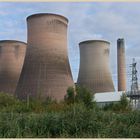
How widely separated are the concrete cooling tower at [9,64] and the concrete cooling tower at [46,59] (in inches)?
136

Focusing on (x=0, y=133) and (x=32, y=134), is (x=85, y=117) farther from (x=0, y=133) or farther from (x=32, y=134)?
(x=0, y=133)

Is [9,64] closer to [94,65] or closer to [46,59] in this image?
[46,59]

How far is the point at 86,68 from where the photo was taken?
2214 cm

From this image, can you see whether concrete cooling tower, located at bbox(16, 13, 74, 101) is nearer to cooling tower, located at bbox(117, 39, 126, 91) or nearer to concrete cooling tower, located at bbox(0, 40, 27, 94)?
concrete cooling tower, located at bbox(0, 40, 27, 94)

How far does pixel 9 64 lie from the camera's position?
74.7ft

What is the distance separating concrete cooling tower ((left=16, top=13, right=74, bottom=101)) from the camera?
18.6 metres

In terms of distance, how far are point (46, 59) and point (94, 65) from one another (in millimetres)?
4193

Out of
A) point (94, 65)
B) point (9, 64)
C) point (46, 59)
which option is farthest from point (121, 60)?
point (46, 59)

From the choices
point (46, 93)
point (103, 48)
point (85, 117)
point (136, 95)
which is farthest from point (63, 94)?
point (85, 117)

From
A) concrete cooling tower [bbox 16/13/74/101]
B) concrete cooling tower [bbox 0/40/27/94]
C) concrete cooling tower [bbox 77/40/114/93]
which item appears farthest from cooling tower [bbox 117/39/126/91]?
concrete cooling tower [bbox 16/13/74/101]

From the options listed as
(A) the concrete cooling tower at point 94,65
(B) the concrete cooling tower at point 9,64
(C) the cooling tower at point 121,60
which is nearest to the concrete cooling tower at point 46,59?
(A) the concrete cooling tower at point 94,65

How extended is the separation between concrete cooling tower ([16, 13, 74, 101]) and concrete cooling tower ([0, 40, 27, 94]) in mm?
3466

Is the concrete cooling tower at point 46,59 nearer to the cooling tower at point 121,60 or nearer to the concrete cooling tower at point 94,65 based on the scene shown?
the concrete cooling tower at point 94,65

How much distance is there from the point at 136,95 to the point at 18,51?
8.83 metres
